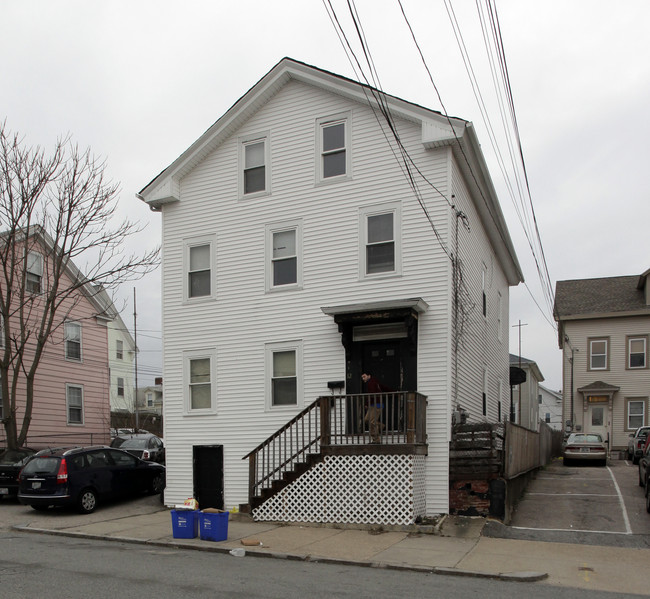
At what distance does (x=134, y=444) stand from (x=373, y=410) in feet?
41.3

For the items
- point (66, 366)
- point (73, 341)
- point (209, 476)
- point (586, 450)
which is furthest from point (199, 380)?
point (586, 450)

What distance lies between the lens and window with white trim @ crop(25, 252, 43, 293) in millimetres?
24328

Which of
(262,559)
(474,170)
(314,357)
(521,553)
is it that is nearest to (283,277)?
(314,357)

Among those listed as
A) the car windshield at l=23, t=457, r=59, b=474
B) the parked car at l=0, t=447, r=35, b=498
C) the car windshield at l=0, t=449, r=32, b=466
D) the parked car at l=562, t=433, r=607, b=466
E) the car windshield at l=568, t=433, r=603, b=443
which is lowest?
the parked car at l=562, t=433, r=607, b=466

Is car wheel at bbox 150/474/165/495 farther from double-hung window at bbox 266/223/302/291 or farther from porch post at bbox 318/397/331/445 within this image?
porch post at bbox 318/397/331/445

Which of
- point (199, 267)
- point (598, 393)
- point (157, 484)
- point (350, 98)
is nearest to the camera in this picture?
point (350, 98)

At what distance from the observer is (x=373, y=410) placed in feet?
42.7

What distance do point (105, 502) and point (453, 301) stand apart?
1013 centimetres

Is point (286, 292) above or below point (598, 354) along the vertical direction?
above

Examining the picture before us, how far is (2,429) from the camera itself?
22.9m

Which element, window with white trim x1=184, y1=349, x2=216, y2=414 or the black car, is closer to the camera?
the black car

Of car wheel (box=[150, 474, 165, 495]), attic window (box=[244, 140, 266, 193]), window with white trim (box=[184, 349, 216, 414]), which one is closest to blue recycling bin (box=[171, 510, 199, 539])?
window with white trim (box=[184, 349, 216, 414])

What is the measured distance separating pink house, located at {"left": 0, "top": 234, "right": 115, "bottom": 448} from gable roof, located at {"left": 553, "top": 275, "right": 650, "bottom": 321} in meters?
22.4

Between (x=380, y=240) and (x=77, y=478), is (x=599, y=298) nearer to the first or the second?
(x=380, y=240)
